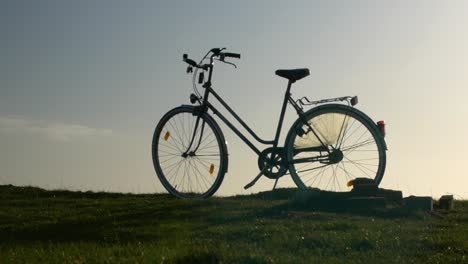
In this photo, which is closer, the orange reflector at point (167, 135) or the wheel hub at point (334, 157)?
the wheel hub at point (334, 157)

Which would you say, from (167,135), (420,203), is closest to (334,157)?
(420,203)

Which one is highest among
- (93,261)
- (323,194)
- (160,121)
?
(160,121)

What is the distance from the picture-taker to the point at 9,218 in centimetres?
1267

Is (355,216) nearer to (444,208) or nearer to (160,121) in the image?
(444,208)

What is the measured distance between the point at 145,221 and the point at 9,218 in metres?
2.92

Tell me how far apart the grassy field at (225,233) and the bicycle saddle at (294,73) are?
8.00ft

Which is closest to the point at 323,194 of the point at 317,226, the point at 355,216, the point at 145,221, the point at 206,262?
the point at 355,216

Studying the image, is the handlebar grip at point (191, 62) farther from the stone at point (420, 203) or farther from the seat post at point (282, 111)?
the stone at point (420, 203)

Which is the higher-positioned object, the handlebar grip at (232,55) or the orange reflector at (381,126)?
the handlebar grip at (232,55)

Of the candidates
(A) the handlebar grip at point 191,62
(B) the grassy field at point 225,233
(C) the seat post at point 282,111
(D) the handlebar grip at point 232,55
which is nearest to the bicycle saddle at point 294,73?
(C) the seat post at point 282,111

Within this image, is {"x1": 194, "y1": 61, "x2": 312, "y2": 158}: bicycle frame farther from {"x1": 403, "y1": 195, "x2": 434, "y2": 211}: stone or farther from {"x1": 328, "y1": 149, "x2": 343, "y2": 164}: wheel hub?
{"x1": 403, "y1": 195, "x2": 434, "y2": 211}: stone

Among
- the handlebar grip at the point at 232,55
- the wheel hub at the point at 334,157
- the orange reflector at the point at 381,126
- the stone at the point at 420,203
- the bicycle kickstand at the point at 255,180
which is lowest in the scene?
the stone at the point at 420,203

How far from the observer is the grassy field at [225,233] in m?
8.60

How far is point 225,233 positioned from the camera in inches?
400
